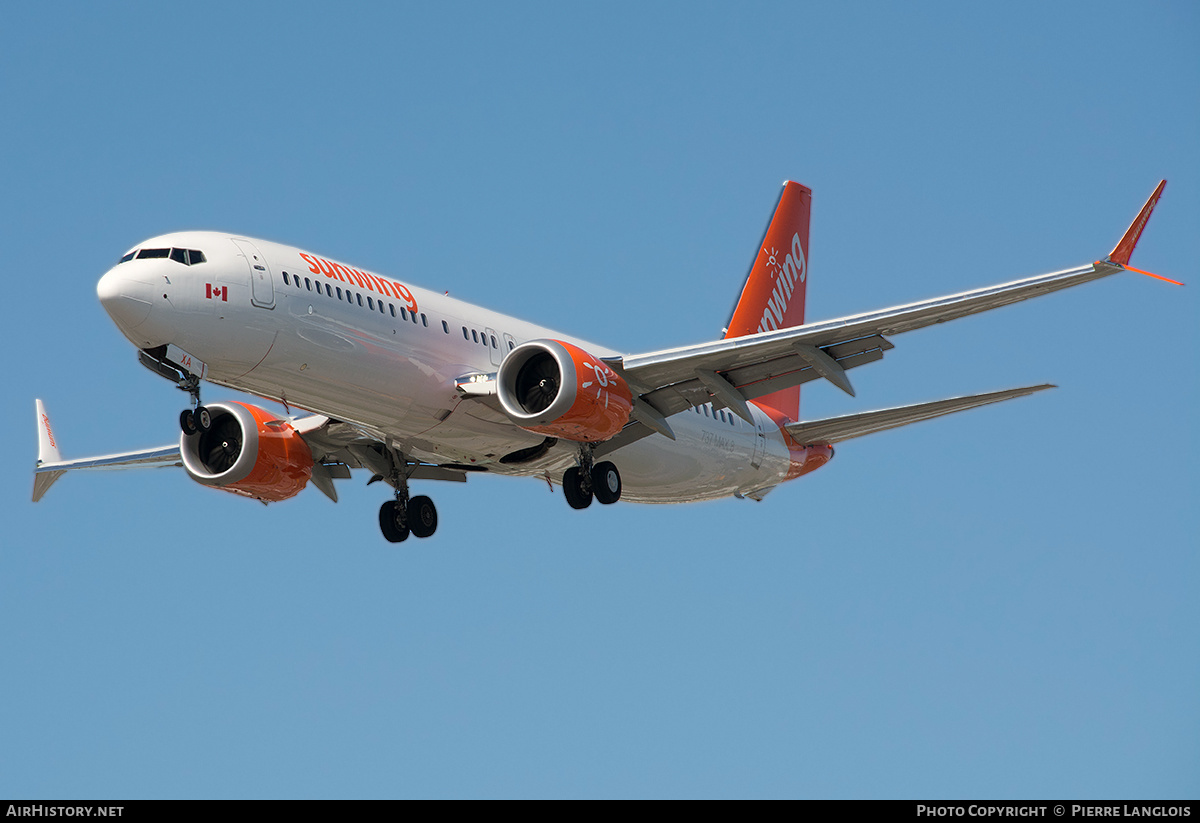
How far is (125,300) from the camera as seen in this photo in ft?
84.8

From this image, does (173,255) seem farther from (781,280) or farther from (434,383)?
(781,280)

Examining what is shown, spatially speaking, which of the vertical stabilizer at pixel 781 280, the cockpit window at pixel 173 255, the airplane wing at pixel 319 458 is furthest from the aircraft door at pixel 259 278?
the vertical stabilizer at pixel 781 280

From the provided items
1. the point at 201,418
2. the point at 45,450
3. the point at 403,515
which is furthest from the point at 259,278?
the point at 45,450

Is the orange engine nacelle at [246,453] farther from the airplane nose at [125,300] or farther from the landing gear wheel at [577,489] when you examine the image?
the airplane nose at [125,300]

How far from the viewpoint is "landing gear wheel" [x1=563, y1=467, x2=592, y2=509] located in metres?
32.3

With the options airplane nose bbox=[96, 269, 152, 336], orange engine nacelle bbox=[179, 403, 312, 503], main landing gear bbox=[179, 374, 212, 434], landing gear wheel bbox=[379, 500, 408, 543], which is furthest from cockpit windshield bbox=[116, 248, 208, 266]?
landing gear wheel bbox=[379, 500, 408, 543]

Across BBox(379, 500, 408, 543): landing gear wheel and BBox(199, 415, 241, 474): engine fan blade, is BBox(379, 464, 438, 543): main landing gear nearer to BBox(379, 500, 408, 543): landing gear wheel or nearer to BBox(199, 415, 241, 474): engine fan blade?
BBox(379, 500, 408, 543): landing gear wheel

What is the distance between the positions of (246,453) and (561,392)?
8.07 metres

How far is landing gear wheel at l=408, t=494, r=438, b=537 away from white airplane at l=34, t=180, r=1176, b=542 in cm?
4

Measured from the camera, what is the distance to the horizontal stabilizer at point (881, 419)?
31.2 metres

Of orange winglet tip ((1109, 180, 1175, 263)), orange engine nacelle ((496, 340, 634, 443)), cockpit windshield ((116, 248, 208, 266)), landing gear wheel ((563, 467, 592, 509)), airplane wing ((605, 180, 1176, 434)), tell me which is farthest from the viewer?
landing gear wheel ((563, 467, 592, 509))

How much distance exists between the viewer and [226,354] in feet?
88.2
